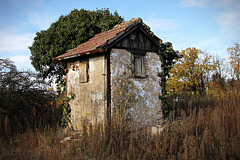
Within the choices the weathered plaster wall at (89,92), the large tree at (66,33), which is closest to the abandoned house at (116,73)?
the weathered plaster wall at (89,92)

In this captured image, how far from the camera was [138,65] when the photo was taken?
372 inches

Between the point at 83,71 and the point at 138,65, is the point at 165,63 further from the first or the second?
the point at 83,71

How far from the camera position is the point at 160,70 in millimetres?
10141

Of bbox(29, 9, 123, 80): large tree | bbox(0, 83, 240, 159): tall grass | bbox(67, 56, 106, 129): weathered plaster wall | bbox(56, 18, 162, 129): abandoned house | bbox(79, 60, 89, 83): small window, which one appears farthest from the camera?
bbox(29, 9, 123, 80): large tree

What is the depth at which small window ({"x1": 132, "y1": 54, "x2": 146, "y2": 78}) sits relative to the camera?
922 centimetres

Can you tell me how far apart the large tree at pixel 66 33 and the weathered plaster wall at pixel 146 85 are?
16.6ft

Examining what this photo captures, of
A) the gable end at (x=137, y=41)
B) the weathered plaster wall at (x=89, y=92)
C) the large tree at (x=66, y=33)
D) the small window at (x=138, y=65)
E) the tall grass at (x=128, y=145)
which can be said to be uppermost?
the large tree at (x=66, y=33)

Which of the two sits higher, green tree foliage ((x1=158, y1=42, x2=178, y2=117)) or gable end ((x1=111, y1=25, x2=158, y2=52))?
gable end ((x1=111, y1=25, x2=158, y2=52))

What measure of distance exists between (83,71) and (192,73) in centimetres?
1064

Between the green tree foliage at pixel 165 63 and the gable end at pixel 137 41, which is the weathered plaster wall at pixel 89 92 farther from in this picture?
the green tree foliage at pixel 165 63

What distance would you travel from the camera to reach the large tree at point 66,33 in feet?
44.1

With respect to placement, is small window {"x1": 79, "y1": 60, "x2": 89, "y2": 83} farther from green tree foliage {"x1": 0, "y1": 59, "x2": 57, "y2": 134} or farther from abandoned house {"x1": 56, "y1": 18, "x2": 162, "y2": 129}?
green tree foliage {"x1": 0, "y1": 59, "x2": 57, "y2": 134}

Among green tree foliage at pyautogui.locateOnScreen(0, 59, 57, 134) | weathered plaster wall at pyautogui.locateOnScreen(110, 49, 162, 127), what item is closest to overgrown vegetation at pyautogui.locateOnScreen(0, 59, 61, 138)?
green tree foliage at pyautogui.locateOnScreen(0, 59, 57, 134)

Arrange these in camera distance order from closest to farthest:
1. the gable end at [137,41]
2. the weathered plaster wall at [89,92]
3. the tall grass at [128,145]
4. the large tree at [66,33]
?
the tall grass at [128,145] → the weathered plaster wall at [89,92] → the gable end at [137,41] → the large tree at [66,33]
